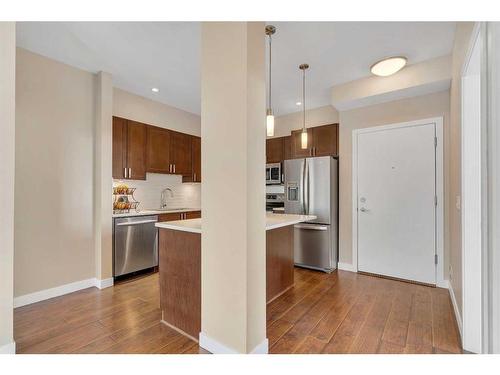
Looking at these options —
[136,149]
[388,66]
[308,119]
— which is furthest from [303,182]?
[136,149]

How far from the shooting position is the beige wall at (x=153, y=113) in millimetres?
3506

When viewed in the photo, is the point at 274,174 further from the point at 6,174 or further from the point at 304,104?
the point at 6,174

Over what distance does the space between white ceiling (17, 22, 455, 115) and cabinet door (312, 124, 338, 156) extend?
762 mm

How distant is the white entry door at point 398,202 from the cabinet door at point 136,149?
10.3ft

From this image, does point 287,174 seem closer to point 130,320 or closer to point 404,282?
point 404,282

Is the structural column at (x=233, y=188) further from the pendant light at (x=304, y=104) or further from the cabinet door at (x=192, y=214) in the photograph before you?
the cabinet door at (x=192, y=214)

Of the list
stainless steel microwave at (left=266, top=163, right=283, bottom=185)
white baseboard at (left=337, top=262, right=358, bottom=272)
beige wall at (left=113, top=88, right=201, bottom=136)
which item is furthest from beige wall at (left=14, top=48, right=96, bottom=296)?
white baseboard at (left=337, top=262, right=358, bottom=272)

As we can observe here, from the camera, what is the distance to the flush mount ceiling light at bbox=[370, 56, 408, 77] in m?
2.66

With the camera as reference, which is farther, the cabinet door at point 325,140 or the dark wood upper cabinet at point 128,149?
the cabinet door at point 325,140

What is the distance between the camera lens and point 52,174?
2699 mm

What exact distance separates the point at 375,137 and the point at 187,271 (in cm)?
300

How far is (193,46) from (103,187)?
1962 mm

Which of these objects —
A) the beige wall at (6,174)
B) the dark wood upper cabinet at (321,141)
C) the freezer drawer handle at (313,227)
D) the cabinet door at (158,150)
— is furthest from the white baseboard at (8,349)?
the dark wood upper cabinet at (321,141)
